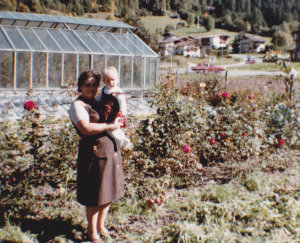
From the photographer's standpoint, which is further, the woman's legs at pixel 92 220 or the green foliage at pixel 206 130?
the green foliage at pixel 206 130

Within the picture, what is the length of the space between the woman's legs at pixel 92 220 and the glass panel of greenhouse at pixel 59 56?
8068 mm

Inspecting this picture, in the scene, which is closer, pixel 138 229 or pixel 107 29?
pixel 138 229

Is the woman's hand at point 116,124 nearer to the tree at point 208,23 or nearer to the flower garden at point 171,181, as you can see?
the flower garden at point 171,181

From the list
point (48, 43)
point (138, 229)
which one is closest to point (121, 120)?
point (138, 229)

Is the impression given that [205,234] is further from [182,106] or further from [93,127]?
[182,106]

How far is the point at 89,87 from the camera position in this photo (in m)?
2.74

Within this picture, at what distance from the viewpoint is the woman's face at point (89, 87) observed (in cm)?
273

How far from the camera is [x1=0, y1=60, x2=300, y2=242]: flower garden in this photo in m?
3.24

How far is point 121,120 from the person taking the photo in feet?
9.39

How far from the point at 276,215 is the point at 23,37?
10.8 m

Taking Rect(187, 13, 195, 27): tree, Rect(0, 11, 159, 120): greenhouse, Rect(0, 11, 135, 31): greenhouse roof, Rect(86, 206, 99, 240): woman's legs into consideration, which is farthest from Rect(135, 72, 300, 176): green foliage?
Rect(187, 13, 195, 27): tree

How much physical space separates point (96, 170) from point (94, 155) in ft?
0.42

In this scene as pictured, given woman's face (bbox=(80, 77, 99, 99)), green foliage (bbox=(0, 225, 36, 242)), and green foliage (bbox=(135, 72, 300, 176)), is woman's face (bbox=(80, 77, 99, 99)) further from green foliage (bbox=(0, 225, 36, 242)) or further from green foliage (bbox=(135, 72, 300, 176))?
green foliage (bbox=(135, 72, 300, 176))

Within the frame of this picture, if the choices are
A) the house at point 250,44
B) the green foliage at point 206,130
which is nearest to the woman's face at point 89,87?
the green foliage at point 206,130
